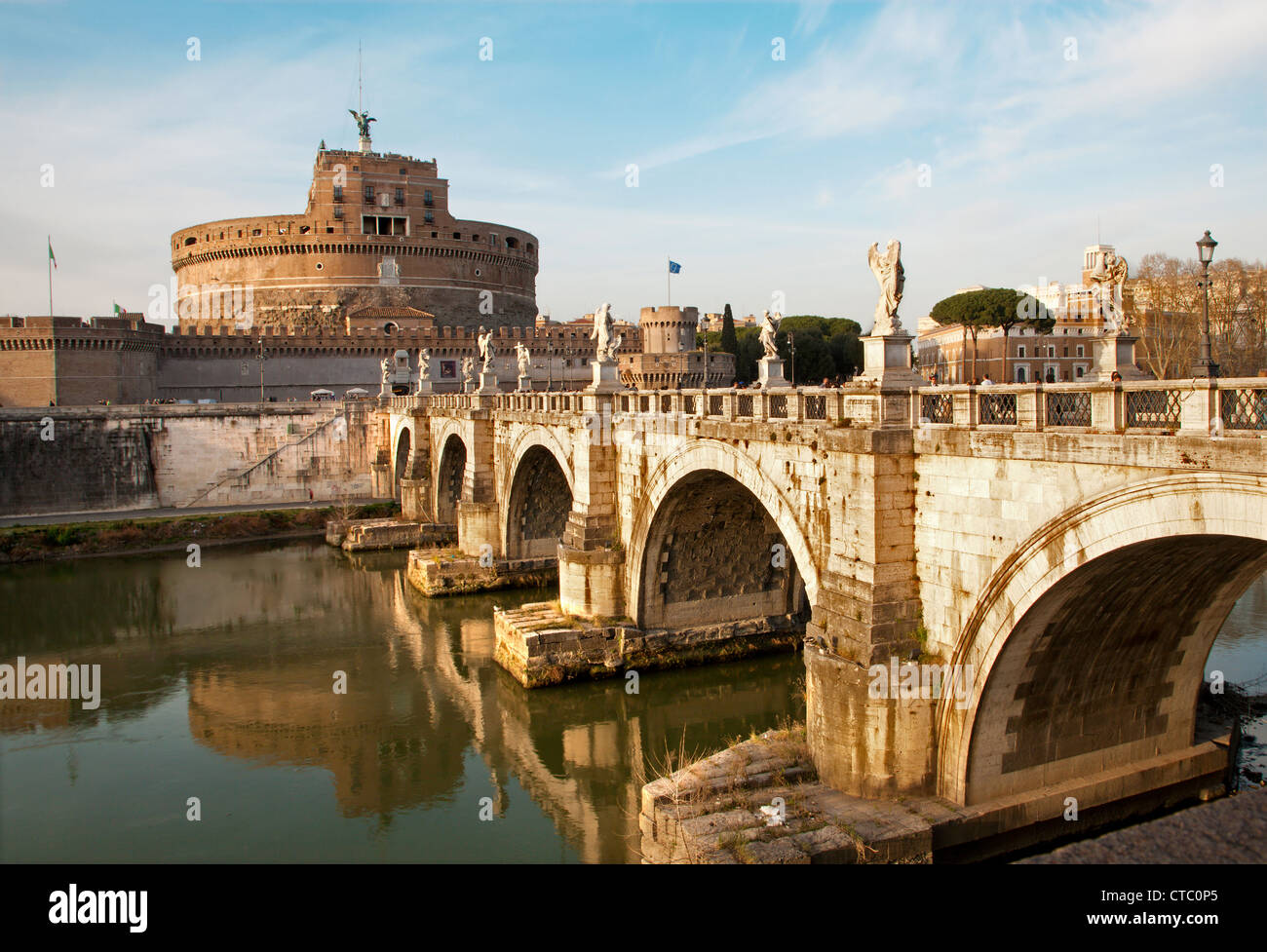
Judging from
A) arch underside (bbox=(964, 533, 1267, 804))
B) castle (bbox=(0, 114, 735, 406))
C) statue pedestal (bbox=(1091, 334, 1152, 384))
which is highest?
castle (bbox=(0, 114, 735, 406))

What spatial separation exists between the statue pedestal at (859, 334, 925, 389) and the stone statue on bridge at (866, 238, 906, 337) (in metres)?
0.08

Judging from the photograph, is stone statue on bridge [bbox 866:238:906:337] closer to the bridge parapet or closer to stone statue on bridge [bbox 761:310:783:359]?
the bridge parapet

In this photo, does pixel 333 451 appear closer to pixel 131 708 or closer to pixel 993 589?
pixel 131 708

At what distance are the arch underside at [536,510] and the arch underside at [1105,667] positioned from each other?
15850mm

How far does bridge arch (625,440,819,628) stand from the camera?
39.1 feet

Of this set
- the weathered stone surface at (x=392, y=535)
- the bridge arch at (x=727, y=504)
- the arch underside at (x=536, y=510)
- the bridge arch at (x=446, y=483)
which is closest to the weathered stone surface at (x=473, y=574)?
the arch underside at (x=536, y=510)

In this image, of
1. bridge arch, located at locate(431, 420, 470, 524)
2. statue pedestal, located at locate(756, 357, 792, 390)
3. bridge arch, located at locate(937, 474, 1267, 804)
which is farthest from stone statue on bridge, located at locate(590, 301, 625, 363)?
bridge arch, located at locate(431, 420, 470, 524)

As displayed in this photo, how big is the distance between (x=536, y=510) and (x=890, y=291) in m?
16.2

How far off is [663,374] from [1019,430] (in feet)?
180

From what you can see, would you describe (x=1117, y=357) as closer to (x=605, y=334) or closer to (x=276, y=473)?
(x=605, y=334)

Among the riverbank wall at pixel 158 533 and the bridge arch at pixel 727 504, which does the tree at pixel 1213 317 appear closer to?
the bridge arch at pixel 727 504

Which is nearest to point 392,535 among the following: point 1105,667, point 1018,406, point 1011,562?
point 1105,667

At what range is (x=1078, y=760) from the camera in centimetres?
1005

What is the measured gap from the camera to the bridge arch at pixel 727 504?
11930 mm
